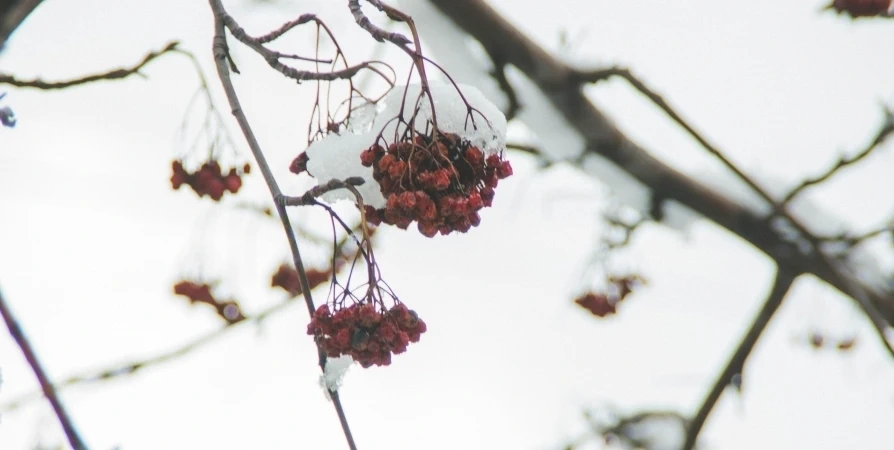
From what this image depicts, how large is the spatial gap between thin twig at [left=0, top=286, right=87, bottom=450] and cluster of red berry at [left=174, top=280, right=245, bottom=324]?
3.21 meters

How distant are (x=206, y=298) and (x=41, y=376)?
10.8 feet

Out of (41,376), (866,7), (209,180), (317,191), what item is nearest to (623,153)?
(866,7)

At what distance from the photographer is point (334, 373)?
1.11 metres

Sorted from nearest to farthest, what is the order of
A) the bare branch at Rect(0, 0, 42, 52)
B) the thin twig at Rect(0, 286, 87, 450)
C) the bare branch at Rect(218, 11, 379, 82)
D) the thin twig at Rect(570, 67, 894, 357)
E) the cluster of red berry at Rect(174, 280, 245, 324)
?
the thin twig at Rect(0, 286, 87, 450) → the bare branch at Rect(0, 0, 42, 52) → the bare branch at Rect(218, 11, 379, 82) → the thin twig at Rect(570, 67, 894, 357) → the cluster of red berry at Rect(174, 280, 245, 324)

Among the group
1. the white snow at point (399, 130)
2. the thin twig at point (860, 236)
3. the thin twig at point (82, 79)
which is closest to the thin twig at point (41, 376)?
the white snow at point (399, 130)

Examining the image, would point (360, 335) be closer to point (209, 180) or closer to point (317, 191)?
point (317, 191)

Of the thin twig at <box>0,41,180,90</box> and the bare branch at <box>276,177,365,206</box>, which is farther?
the thin twig at <box>0,41,180,90</box>

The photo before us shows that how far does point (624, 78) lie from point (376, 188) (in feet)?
4.67

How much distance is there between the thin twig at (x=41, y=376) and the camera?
507 millimetres

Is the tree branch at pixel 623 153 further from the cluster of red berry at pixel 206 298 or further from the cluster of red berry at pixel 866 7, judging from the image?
the cluster of red berry at pixel 206 298

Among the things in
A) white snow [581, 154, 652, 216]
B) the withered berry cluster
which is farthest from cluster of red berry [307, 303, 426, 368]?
white snow [581, 154, 652, 216]

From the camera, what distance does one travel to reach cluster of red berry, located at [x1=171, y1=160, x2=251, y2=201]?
2.31 metres

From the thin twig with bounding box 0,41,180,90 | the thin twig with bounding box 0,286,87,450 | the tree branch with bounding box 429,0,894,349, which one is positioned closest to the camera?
the thin twig with bounding box 0,286,87,450

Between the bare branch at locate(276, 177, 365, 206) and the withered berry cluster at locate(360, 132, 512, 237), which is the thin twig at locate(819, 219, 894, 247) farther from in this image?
the bare branch at locate(276, 177, 365, 206)
